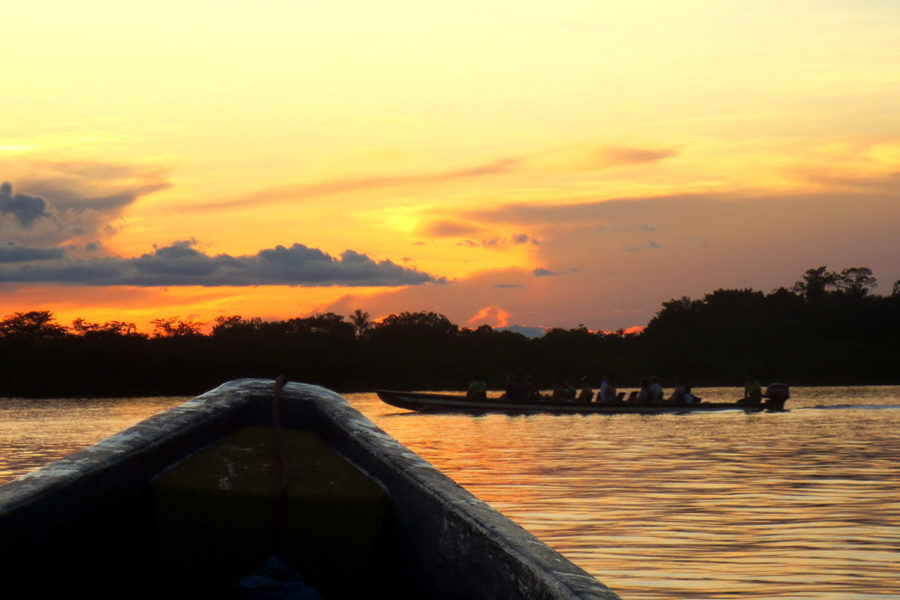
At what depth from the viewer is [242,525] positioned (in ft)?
10.5

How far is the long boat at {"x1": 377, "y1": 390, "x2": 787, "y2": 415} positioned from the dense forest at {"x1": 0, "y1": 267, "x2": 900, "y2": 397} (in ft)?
140

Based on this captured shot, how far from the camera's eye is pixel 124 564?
3295 millimetres

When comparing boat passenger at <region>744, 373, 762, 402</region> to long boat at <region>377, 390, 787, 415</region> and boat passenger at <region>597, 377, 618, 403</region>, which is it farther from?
boat passenger at <region>597, 377, 618, 403</region>

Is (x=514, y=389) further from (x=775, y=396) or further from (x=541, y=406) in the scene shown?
(x=775, y=396)

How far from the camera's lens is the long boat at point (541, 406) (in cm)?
3141

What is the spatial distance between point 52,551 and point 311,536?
2.62 ft

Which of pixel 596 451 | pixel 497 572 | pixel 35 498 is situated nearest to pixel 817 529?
pixel 497 572

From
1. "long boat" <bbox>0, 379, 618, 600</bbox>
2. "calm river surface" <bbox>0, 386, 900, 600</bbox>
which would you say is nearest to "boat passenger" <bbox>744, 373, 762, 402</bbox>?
"calm river surface" <bbox>0, 386, 900, 600</bbox>

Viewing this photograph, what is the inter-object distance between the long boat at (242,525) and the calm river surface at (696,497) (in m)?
3.70

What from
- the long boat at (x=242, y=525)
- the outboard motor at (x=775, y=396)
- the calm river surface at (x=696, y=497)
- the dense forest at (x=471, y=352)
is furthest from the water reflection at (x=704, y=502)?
the dense forest at (x=471, y=352)

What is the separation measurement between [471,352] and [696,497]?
270 feet

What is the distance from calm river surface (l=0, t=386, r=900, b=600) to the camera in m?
7.38

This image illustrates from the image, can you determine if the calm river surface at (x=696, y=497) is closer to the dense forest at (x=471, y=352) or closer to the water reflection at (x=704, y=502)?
the water reflection at (x=704, y=502)

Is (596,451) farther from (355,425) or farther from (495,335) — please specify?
(495,335)
